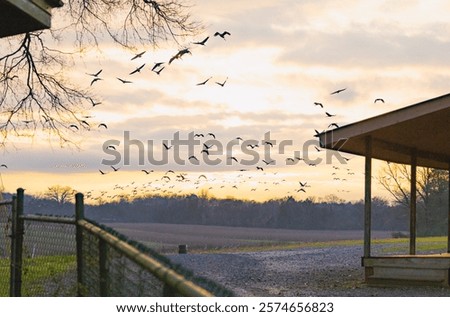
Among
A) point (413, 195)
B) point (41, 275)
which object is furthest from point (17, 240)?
point (413, 195)

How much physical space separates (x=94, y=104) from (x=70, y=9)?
278 centimetres

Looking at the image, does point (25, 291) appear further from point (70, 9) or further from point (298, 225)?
point (298, 225)

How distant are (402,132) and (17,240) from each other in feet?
28.1

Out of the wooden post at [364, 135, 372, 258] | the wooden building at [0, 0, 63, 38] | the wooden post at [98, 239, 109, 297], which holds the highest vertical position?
the wooden building at [0, 0, 63, 38]

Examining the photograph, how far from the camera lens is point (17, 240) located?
8922 millimetres

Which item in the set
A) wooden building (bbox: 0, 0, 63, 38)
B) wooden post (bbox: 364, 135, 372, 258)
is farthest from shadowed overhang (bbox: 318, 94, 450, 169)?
wooden building (bbox: 0, 0, 63, 38)

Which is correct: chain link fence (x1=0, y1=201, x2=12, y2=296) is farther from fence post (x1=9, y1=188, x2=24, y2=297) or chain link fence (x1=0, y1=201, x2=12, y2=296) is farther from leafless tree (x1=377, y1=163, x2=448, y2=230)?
leafless tree (x1=377, y1=163, x2=448, y2=230)

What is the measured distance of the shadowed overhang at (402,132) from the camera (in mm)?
13477

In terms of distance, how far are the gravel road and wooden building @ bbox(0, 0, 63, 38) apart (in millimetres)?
6003

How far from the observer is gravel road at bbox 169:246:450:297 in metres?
13.4

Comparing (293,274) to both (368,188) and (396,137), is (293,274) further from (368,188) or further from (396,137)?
(396,137)

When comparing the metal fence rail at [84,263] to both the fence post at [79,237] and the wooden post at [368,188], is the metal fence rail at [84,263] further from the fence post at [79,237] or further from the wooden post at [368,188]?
the wooden post at [368,188]
